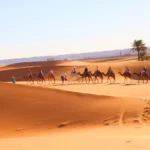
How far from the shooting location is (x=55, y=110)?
39.0ft

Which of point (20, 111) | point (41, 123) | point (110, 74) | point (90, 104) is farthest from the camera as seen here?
point (110, 74)

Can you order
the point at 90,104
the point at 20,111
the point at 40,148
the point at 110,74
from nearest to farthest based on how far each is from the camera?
the point at 40,148 < the point at 20,111 < the point at 90,104 < the point at 110,74

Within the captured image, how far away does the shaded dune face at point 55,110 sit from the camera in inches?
422

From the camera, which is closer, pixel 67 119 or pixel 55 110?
pixel 67 119

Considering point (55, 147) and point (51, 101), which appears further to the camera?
point (51, 101)

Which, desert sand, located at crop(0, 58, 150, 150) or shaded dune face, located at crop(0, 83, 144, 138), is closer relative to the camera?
desert sand, located at crop(0, 58, 150, 150)

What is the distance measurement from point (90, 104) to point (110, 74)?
745 inches

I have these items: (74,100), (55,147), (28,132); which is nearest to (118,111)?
(74,100)

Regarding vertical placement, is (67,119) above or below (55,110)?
below

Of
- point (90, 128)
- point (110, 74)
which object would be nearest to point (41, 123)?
point (90, 128)

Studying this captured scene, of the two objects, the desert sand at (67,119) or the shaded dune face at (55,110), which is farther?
the shaded dune face at (55,110)

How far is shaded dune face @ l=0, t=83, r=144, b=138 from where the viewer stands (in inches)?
422

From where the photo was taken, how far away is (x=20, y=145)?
24.1ft

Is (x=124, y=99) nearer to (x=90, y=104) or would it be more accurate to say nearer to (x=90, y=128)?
(x=90, y=104)
